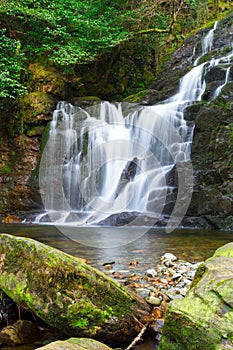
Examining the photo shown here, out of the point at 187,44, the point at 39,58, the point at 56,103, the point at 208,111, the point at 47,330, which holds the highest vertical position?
the point at 187,44

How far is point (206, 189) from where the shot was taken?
927 cm

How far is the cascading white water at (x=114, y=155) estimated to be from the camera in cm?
1062

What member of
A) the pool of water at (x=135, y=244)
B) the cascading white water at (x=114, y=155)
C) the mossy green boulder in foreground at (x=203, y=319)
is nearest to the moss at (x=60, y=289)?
the mossy green boulder in foreground at (x=203, y=319)

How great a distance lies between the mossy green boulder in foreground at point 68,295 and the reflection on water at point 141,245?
1.67 metres

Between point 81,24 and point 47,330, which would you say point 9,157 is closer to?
point 81,24

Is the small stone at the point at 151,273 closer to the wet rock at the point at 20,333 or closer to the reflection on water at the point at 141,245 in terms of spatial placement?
the reflection on water at the point at 141,245

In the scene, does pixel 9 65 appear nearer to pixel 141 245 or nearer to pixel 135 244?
pixel 135 244

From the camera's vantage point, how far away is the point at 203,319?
195 centimetres

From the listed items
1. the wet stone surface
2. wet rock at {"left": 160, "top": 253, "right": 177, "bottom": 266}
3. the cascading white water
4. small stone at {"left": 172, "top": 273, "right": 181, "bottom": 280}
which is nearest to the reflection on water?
wet rock at {"left": 160, "top": 253, "right": 177, "bottom": 266}

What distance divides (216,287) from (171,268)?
7.20 feet

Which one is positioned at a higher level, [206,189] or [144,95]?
[144,95]

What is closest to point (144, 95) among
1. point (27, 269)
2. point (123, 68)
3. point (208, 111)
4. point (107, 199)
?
point (123, 68)

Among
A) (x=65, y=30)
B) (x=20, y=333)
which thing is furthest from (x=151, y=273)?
(x=65, y=30)

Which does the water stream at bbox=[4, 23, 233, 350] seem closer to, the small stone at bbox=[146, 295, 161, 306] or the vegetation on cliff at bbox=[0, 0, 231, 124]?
the vegetation on cliff at bbox=[0, 0, 231, 124]
